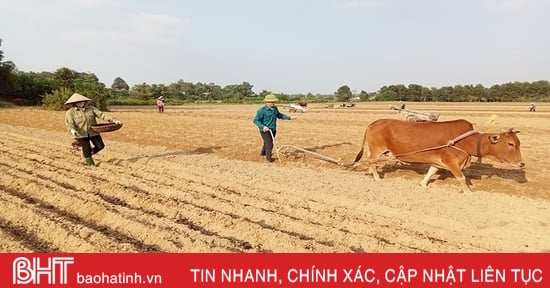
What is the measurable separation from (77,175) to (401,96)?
8865 centimetres

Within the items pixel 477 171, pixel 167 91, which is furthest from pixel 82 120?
pixel 167 91

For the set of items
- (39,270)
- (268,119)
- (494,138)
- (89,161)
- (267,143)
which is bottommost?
(39,270)

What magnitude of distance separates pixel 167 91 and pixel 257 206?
321 feet

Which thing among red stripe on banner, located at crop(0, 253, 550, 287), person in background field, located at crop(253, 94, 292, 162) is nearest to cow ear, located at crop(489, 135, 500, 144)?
red stripe on banner, located at crop(0, 253, 550, 287)

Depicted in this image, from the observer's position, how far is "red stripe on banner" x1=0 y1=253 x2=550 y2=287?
425cm

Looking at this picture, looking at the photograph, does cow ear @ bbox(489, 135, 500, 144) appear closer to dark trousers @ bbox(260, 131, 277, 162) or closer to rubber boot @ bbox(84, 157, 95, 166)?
dark trousers @ bbox(260, 131, 277, 162)

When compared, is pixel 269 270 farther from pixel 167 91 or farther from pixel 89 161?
pixel 167 91

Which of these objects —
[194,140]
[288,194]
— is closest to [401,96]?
[194,140]

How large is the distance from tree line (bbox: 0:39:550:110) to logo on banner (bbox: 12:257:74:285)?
36737mm

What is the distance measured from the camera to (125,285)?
13.7 ft

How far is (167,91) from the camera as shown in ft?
332

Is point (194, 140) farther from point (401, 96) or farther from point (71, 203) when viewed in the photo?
point (401, 96)

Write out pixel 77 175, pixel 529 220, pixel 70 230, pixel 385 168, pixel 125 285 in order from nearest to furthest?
pixel 125 285 → pixel 70 230 → pixel 529 220 → pixel 77 175 → pixel 385 168

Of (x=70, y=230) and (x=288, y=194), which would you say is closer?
(x=70, y=230)
